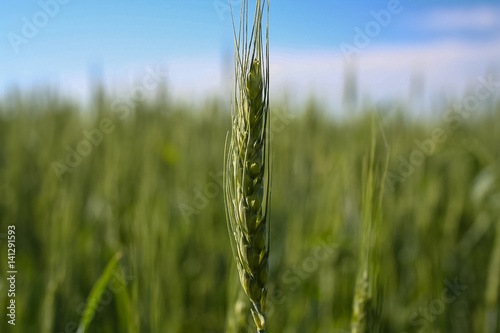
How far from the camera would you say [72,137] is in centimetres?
288

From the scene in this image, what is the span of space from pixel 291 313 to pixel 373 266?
0.76 meters

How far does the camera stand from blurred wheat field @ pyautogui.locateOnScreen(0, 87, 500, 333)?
1.23 m

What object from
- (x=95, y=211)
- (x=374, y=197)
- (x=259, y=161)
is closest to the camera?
(x=259, y=161)

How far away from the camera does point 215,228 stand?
217 centimetres

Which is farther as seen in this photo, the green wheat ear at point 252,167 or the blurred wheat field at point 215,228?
the blurred wheat field at point 215,228

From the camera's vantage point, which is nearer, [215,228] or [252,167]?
[252,167]

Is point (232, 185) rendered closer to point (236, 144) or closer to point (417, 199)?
point (236, 144)

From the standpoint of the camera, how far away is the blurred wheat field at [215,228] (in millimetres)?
1230

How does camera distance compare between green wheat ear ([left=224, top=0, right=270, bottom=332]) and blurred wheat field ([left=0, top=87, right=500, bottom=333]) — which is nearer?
green wheat ear ([left=224, top=0, right=270, bottom=332])

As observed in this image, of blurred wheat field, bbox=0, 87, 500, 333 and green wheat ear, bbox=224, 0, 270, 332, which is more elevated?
green wheat ear, bbox=224, 0, 270, 332

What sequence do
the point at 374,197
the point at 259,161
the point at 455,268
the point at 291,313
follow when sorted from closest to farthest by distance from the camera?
1. the point at 259,161
2. the point at 374,197
3. the point at 291,313
4. the point at 455,268

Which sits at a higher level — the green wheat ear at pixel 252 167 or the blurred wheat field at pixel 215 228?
the green wheat ear at pixel 252 167

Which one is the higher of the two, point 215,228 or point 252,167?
point 252,167

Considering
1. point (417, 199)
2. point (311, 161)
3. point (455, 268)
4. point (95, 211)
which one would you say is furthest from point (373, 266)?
point (95, 211)
